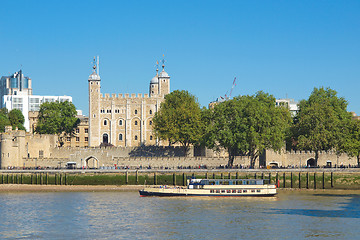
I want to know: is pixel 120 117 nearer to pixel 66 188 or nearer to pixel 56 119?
pixel 56 119

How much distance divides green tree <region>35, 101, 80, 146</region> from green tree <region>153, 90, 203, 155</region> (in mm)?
22873

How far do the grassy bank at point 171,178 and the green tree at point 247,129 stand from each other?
222 inches

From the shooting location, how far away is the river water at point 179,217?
172ft

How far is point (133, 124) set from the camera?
134m

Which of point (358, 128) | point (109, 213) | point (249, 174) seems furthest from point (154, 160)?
point (109, 213)

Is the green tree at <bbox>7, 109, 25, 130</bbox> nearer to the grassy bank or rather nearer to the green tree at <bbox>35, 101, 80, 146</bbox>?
the green tree at <bbox>35, 101, 80, 146</bbox>

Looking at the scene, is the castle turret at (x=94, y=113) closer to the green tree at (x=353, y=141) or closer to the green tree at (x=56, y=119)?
the green tree at (x=56, y=119)

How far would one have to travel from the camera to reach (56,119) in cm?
12794

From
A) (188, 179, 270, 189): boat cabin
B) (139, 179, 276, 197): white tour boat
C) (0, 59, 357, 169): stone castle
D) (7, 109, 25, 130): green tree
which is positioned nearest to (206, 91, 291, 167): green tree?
(0, 59, 357, 169): stone castle

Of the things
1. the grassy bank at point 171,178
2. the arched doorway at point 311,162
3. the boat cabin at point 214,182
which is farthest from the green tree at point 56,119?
the boat cabin at point 214,182

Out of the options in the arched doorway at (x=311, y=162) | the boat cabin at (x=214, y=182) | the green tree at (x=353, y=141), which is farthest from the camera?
the arched doorway at (x=311, y=162)

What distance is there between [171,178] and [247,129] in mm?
13647

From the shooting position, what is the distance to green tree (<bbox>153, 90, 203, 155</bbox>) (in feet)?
362

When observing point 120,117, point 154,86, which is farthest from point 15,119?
point 154,86
